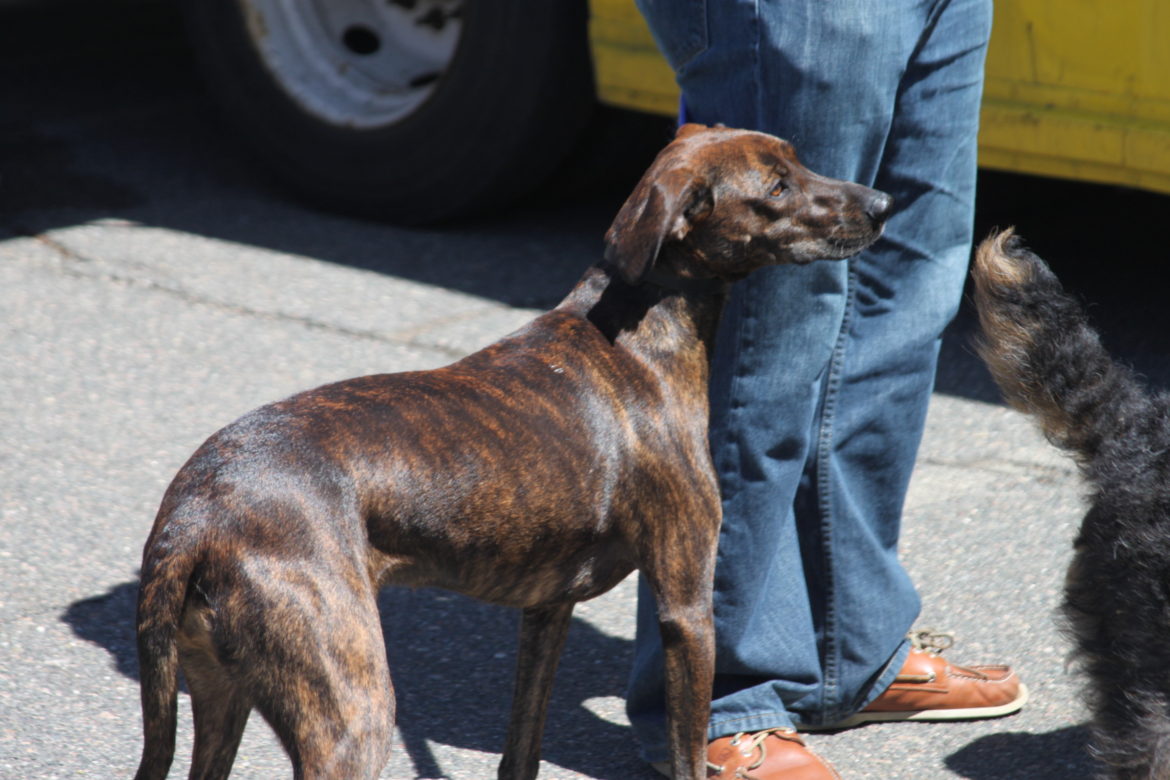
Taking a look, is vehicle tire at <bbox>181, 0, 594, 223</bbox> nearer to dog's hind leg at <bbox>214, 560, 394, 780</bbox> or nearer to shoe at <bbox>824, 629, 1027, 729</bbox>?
shoe at <bbox>824, 629, 1027, 729</bbox>

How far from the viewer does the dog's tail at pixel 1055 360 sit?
9.25 feet

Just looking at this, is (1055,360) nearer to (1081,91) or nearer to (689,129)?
(689,129)

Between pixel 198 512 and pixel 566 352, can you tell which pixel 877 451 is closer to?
pixel 566 352

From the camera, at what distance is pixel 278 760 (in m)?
3.01

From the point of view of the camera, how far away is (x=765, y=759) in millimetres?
2924

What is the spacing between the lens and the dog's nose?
268 centimetres

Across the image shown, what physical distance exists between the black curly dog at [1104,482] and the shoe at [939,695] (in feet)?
1.43

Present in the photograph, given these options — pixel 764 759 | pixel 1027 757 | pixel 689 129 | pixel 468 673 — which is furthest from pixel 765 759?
pixel 689 129

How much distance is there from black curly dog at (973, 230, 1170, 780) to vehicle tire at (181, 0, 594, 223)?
9.93 ft

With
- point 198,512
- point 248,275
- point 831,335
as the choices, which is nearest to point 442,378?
point 198,512

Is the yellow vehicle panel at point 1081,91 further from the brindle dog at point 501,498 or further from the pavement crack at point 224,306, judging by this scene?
the brindle dog at point 501,498

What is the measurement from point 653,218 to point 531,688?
96 centimetres

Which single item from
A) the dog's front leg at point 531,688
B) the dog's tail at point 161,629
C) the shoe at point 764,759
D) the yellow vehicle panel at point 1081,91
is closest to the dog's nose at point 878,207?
the dog's front leg at point 531,688

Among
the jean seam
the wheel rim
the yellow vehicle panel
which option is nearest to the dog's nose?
the jean seam
